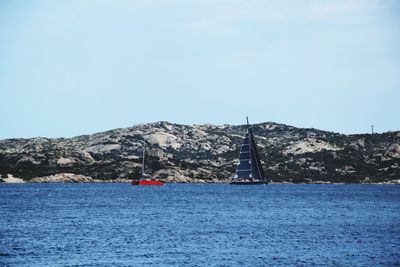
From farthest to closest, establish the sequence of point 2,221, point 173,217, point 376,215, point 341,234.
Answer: point 376,215 → point 173,217 → point 2,221 → point 341,234

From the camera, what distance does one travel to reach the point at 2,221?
87.9 metres

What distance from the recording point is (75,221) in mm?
90000

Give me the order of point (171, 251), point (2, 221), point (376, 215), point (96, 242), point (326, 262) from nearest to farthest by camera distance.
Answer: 1. point (326, 262)
2. point (171, 251)
3. point (96, 242)
4. point (2, 221)
5. point (376, 215)

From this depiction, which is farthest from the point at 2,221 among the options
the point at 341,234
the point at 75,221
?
the point at 341,234

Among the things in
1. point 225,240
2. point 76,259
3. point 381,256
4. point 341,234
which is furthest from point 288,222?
point 76,259

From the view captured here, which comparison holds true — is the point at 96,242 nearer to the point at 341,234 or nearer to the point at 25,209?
Answer: the point at 341,234

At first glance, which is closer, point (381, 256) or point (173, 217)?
point (381, 256)

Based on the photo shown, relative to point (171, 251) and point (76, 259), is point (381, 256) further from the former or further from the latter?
point (76, 259)

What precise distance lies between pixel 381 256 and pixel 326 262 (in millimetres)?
6146

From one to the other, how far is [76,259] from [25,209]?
60309 millimetres

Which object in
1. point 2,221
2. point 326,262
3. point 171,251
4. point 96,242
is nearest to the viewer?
point 326,262

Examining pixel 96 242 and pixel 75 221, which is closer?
pixel 96 242

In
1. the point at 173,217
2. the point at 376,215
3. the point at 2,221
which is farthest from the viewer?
the point at 376,215

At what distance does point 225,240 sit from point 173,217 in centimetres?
3134
